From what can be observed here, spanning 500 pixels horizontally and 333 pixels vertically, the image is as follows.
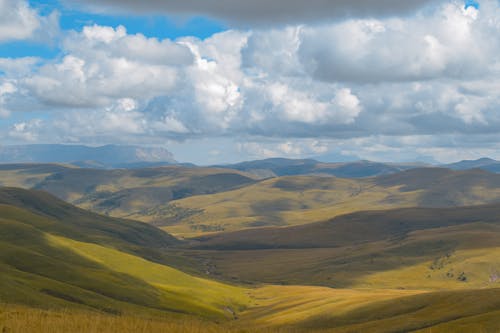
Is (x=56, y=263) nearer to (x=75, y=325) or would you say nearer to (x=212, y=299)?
(x=212, y=299)

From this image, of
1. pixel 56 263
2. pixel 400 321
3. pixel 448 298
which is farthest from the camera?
pixel 56 263

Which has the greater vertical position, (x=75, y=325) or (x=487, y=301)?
(x=75, y=325)

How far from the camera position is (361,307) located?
130125 mm

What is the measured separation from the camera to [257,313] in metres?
167

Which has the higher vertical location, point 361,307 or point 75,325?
point 75,325

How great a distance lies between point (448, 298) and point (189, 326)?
3732 inches

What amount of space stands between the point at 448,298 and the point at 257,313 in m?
69.6

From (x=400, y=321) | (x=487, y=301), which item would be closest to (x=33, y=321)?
(x=400, y=321)

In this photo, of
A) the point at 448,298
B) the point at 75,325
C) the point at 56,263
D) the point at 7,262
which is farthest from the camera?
the point at 56,263

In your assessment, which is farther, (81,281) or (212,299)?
(212,299)

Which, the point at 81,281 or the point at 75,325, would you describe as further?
the point at 81,281

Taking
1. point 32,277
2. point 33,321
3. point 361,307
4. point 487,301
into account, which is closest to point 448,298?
point 487,301

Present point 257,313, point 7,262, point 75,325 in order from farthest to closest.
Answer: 1. point 257,313
2. point 7,262
3. point 75,325

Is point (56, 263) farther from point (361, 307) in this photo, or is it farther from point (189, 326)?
point (189, 326)
